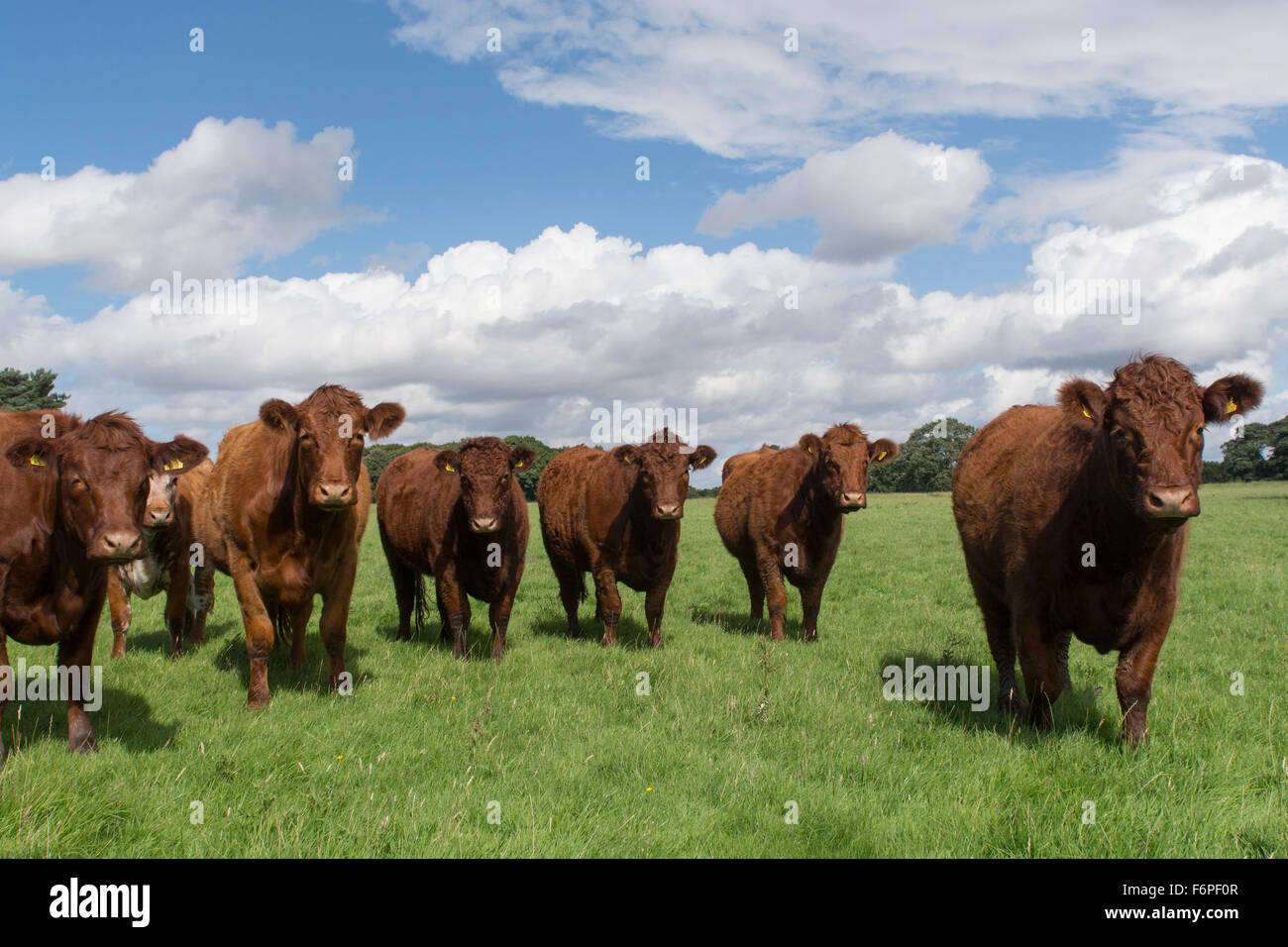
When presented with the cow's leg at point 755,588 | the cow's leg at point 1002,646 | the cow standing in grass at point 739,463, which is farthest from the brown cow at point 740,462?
the cow's leg at point 1002,646

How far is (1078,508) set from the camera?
17.6 feet

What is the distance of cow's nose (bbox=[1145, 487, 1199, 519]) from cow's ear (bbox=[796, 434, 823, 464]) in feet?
18.1

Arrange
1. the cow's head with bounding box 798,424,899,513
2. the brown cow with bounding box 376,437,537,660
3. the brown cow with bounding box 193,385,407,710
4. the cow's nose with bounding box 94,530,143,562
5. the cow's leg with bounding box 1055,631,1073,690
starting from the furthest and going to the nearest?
the cow's head with bounding box 798,424,899,513 → the brown cow with bounding box 376,437,537,660 → the brown cow with bounding box 193,385,407,710 → the cow's leg with bounding box 1055,631,1073,690 → the cow's nose with bounding box 94,530,143,562

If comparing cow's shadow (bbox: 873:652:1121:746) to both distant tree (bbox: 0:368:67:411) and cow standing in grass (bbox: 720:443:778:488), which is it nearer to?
cow standing in grass (bbox: 720:443:778:488)

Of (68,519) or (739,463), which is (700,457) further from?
(68,519)

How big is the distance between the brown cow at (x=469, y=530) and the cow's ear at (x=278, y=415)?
6.64 ft

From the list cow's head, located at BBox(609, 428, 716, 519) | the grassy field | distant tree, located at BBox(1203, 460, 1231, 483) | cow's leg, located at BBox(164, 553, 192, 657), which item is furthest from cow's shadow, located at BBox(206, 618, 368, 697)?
distant tree, located at BBox(1203, 460, 1231, 483)

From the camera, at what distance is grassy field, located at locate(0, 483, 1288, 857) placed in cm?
398

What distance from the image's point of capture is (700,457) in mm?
9914

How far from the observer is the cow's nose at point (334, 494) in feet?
19.8

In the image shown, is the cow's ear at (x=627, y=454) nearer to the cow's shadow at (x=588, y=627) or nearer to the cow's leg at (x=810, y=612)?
the cow's shadow at (x=588, y=627)

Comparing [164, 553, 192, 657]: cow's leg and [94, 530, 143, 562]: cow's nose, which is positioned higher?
[94, 530, 143, 562]: cow's nose

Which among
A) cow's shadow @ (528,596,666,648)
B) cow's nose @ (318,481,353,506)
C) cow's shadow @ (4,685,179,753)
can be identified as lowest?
cow's shadow @ (528,596,666,648)
